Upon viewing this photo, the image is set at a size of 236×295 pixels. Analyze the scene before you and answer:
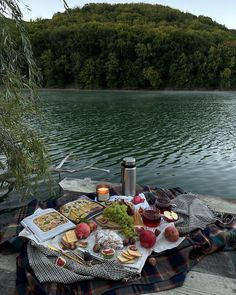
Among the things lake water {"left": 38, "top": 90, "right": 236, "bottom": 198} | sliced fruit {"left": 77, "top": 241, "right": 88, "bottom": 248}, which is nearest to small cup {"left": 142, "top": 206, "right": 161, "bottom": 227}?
sliced fruit {"left": 77, "top": 241, "right": 88, "bottom": 248}

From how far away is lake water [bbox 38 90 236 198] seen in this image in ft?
35.0

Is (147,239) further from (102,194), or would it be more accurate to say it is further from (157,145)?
(157,145)

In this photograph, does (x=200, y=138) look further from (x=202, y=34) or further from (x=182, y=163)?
(x=202, y=34)

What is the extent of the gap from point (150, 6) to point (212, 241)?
115 metres

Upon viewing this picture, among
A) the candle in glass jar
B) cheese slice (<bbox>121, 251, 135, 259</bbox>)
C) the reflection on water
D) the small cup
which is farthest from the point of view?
the reflection on water

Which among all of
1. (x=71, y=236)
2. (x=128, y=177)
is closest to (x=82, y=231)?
(x=71, y=236)

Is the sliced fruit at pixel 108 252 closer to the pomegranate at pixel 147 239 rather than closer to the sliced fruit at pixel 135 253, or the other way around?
the sliced fruit at pixel 135 253

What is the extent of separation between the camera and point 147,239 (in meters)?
3.58

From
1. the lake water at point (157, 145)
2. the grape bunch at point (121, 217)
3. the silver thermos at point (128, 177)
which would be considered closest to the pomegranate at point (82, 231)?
the grape bunch at point (121, 217)

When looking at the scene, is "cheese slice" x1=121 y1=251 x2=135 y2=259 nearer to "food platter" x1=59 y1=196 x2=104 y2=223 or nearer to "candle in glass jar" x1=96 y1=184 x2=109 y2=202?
"food platter" x1=59 y1=196 x2=104 y2=223

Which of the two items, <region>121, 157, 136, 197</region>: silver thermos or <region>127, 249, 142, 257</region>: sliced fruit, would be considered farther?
<region>121, 157, 136, 197</region>: silver thermos

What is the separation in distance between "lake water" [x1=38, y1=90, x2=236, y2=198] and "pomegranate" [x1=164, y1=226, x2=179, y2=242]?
20.1ft

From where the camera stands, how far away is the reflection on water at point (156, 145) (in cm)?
1067

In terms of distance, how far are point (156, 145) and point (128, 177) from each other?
1049cm
